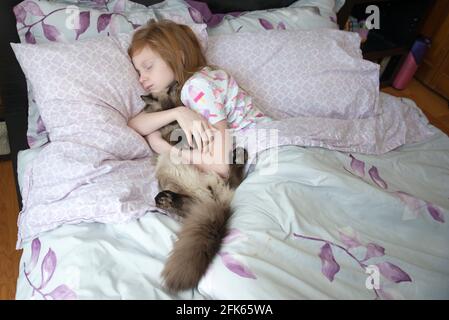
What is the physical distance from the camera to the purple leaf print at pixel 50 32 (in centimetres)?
106

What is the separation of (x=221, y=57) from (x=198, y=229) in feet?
2.49

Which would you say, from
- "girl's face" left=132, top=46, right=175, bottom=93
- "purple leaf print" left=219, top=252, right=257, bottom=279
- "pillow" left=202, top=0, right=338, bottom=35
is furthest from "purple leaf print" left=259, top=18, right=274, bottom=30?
"purple leaf print" left=219, top=252, right=257, bottom=279

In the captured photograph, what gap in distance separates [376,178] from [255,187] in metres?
0.44

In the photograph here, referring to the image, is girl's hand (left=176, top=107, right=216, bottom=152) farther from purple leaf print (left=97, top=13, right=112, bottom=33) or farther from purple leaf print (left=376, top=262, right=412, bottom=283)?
purple leaf print (left=376, top=262, right=412, bottom=283)

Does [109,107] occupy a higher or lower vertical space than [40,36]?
lower

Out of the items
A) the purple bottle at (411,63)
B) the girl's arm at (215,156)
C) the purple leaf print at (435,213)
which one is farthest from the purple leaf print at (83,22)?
the purple bottle at (411,63)

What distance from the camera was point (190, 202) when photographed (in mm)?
921

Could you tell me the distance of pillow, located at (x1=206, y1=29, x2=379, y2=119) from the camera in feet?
4.15

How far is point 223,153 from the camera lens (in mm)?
1027

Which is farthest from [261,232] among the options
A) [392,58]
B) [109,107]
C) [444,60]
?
[444,60]

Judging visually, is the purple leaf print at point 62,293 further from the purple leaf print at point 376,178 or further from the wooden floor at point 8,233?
the purple leaf print at point 376,178

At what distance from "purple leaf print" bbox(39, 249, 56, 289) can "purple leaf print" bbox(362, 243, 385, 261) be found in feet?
2.58
